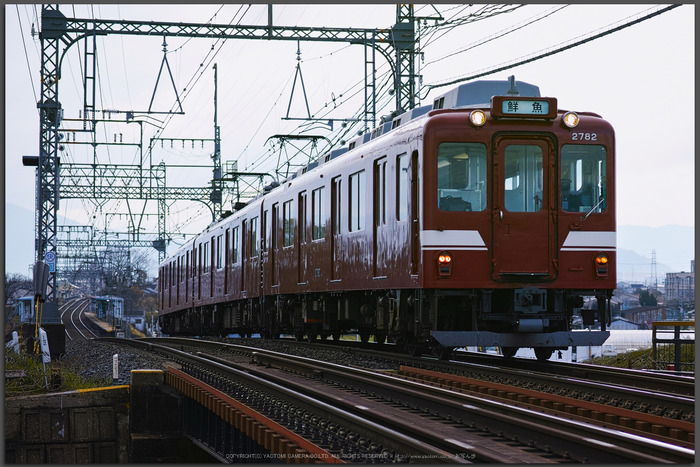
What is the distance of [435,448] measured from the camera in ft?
19.9

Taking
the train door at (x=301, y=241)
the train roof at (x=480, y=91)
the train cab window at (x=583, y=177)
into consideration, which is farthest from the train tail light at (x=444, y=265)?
the train door at (x=301, y=241)

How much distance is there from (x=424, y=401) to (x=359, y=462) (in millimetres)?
2418

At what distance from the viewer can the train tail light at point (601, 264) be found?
39.2 feet

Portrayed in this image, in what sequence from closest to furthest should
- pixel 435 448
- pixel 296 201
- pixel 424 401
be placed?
pixel 435 448 < pixel 424 401 < pixel 296 201

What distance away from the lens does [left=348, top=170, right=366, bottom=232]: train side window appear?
14.4m

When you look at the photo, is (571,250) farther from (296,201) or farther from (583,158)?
(296,201)

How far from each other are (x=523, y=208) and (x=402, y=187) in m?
1.66

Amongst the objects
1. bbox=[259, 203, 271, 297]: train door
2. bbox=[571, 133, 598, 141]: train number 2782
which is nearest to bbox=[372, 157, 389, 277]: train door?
bbox=[571, 133, 598, 141]: train number 2782

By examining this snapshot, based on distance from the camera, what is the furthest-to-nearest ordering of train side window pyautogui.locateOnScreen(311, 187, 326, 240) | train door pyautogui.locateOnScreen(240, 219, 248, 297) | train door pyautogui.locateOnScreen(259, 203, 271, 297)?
train door pyautogui.locateOnScreen(240, 219, 248, 297)
train door pyautogui.locateOnScreen(259, 203, 271, 297)
train side window pyautogui.locateOnScreen(311, 187, 326, 240)

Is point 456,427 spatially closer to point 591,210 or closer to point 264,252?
point 591,210

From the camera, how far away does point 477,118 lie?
38.6ft

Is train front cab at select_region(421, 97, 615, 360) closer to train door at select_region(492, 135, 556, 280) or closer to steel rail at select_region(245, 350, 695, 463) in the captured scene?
train door at select_region(492, 135, 556, 280)

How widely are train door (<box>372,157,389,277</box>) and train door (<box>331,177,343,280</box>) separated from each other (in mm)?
1833

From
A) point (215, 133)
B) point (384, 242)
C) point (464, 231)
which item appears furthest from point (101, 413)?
point (215, 133)
